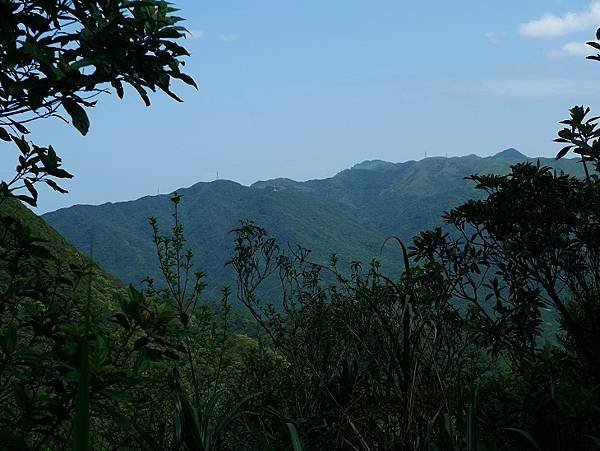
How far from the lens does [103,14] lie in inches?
127

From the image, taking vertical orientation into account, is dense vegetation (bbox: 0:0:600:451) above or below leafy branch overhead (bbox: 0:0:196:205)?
below

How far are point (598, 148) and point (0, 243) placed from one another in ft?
15.1

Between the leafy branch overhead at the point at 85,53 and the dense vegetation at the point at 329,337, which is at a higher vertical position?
the leafy branch overhead at the point at 85,53

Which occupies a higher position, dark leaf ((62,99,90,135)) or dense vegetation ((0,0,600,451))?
dark leaf ((62,99,90,135))

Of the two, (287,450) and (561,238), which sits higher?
(561,238)

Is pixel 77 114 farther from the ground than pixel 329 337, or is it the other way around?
pixel 77 114

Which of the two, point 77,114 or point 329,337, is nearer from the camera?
point 77,114

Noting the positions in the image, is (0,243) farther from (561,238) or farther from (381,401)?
(561,238)

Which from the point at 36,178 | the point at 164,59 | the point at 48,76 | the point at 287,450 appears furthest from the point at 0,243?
the point at 287,450

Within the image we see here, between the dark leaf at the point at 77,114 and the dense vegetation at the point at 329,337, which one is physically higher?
the dark leaf at the point at 77,114

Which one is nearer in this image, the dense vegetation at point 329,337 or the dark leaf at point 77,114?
the dense vegetation at point 329,337

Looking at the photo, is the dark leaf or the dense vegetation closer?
the dense vegetation

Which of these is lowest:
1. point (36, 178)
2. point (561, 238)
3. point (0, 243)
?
point (561, 238)

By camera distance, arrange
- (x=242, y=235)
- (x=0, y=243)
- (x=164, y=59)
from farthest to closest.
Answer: (x=242, y=235)
(x=0, y=243)
(x=164, y=59)
